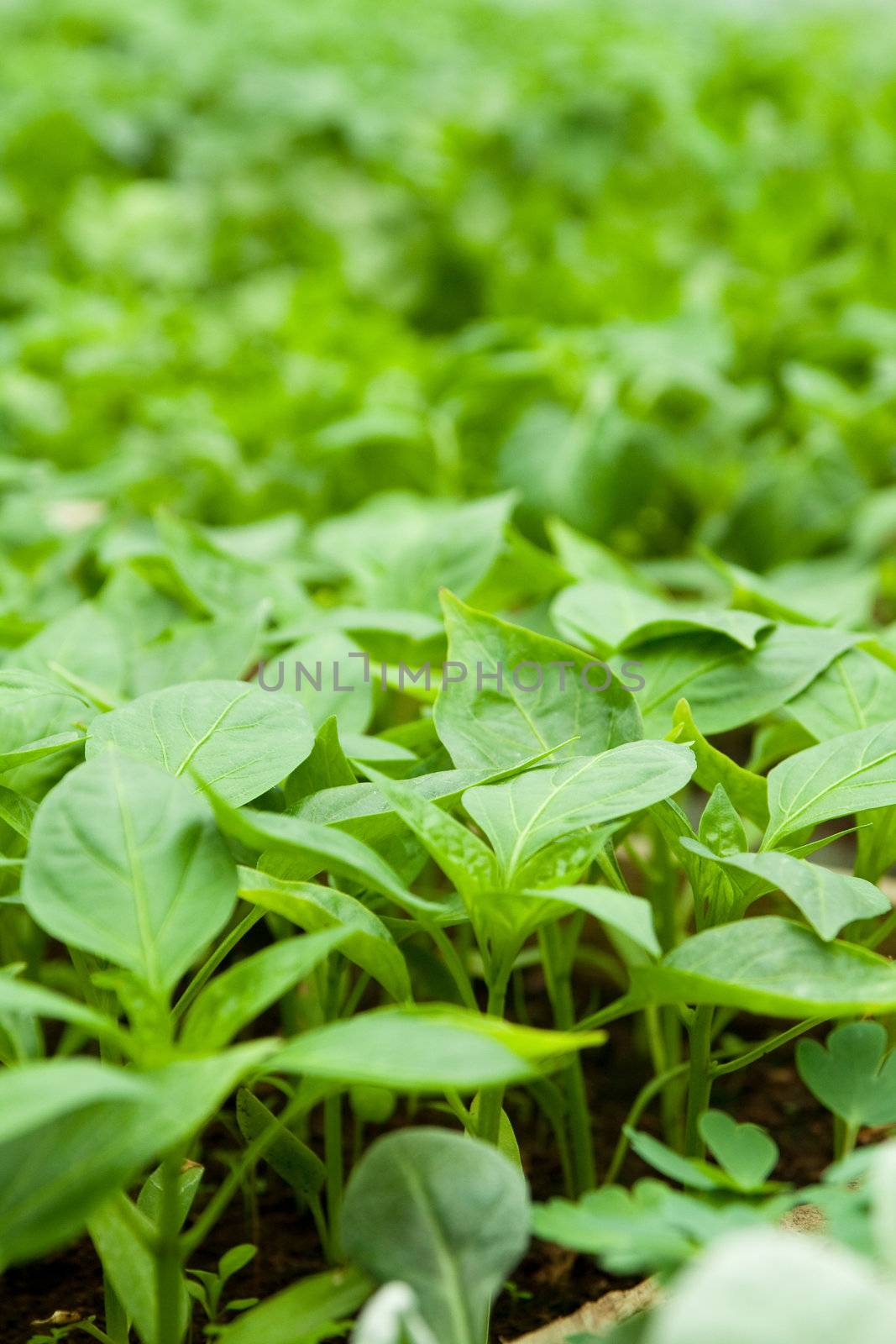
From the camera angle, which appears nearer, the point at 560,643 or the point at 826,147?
the point at 560,643

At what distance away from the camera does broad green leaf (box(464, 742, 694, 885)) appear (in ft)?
1.98

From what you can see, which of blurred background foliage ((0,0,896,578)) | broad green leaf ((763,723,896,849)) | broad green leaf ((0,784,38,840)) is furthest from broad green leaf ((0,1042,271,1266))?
blurred background foliage ((0,0,896,578))

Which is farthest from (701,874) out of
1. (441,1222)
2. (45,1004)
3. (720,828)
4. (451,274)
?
(451,274)

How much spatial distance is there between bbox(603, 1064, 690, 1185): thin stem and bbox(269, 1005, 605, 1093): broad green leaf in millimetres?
237

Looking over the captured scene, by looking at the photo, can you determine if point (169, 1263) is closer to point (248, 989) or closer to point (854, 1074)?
point (248, 989)

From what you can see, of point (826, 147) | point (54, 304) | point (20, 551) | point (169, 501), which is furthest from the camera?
point (826, 147)

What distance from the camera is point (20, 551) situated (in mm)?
1269

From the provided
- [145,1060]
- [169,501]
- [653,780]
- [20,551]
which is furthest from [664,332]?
[145,1060]

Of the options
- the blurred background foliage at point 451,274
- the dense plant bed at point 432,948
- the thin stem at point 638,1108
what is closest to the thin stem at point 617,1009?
the dense plant bed at point 432,948

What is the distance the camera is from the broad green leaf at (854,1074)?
58 cm

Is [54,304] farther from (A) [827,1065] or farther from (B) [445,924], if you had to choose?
(A) [827,1065]

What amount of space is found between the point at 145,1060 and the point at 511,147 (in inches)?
102

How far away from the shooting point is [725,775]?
74cm

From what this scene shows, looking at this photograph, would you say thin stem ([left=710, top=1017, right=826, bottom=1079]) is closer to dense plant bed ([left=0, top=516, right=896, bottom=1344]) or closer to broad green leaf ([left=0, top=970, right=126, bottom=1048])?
dense plant bed ([left=0, top=516, right=896, bottom=1344])
